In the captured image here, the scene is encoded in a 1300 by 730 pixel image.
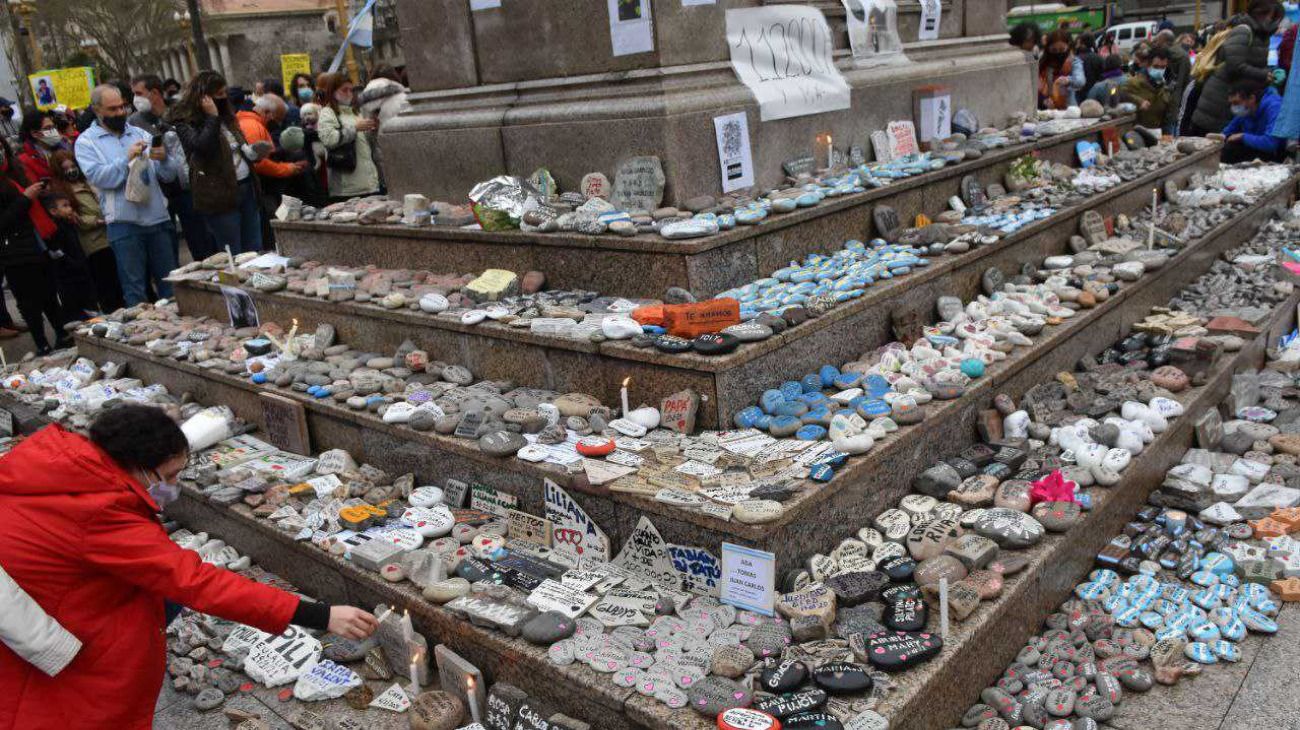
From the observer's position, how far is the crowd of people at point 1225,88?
337 inches

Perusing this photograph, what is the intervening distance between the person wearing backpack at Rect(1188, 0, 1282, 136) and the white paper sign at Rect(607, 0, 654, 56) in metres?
6.67

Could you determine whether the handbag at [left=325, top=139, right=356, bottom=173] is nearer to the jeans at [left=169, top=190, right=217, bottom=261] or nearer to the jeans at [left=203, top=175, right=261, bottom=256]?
the jeans at [left=203, top=175, right=261, bottom=256]

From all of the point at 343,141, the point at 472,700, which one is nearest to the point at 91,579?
the point at 472,700

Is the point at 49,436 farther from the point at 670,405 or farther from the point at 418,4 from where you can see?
the point at 418,4

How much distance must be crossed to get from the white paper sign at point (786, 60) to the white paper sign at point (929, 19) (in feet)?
4.66

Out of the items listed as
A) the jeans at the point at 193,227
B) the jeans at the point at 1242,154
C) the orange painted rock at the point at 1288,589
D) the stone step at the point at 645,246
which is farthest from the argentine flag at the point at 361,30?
the jeans at the point at 1242,154

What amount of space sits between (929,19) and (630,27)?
324 centimetres

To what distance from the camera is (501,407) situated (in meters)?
4.17

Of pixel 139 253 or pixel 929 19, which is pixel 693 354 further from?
pixel 139 253

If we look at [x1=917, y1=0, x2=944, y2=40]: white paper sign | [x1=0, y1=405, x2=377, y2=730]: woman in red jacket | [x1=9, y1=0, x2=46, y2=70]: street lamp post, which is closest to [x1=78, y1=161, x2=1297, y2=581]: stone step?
[x1=0, y1=405, x2=377, y2=730]: woman in red jacket

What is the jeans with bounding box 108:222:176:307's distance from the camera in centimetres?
727

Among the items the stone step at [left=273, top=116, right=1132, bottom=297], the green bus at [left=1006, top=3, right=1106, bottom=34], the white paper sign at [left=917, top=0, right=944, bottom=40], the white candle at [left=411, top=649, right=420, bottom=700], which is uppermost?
the green bus at [left=1006, top=3, right=1106, bottom=34]

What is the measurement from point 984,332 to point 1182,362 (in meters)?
1.22

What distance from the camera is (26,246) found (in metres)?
7.43
